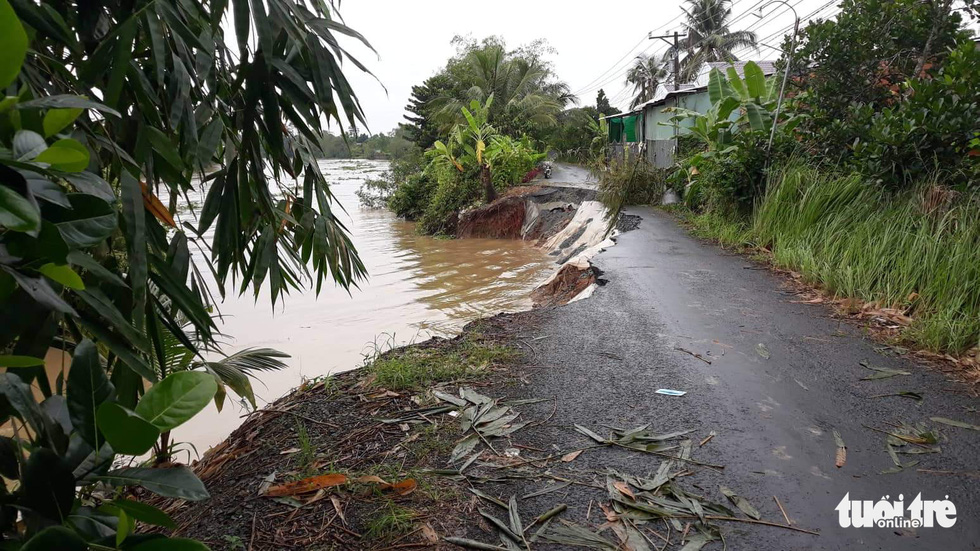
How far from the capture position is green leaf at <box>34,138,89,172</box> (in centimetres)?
75

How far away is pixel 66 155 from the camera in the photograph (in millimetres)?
767

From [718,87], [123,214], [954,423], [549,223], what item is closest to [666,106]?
[549,223]

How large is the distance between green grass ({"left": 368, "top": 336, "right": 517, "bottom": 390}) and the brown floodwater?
61 cm

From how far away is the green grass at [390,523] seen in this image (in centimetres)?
229

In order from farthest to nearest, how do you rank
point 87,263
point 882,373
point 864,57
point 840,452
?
1. point 864,57
2. point 882,373
3. point 840,452
4. point 87,263

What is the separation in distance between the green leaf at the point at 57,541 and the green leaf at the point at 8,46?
21.6 inches

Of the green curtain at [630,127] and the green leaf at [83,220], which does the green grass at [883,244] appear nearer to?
the green leaf at [83,220]

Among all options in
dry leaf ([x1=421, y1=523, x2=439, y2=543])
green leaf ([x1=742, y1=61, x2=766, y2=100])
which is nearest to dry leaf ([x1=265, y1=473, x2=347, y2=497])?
dry leaf ([x1=421, y1=523, x2=439, y2=543])

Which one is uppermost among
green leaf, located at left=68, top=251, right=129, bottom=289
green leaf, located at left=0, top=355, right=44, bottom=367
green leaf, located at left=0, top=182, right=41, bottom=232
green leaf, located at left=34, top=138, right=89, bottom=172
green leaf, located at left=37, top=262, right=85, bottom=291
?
green leaf, located at left=34, top=138, right=89, bottom=172

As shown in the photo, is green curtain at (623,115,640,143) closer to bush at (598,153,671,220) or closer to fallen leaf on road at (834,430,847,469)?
bush at (598,153,671,220)

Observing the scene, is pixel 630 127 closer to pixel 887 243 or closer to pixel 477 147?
Result: pixel 477 147

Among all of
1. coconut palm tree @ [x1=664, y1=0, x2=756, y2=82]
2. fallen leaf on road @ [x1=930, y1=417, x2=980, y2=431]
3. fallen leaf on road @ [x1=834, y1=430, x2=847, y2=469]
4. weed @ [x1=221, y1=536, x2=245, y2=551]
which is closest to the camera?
weed @ [x1=221, y1=536, x2=245, y2=551]

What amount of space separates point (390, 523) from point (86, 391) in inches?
67.2

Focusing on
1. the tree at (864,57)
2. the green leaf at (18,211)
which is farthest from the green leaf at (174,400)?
the tree at (864,57)
